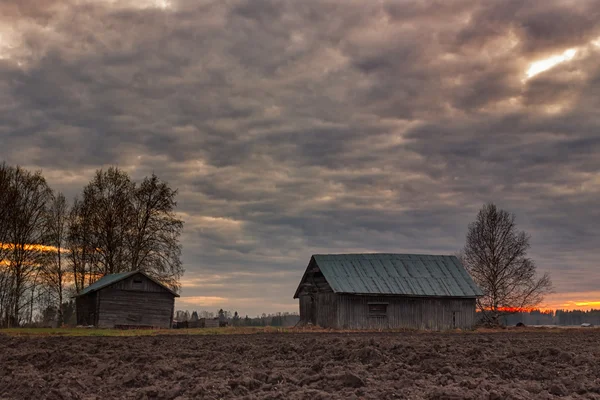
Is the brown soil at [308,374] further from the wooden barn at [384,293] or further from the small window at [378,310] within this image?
the small window at [378,310]

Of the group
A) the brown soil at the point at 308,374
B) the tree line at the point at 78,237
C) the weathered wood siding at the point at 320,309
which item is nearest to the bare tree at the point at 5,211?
the tree line at the point at 78,237

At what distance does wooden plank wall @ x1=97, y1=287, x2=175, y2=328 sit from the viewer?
48.8 m

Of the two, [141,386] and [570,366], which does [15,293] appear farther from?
[570,366]

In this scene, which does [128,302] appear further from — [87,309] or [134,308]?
[87,309]

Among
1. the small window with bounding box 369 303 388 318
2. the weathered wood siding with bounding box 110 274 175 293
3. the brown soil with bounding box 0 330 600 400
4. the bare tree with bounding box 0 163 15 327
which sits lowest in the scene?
the brown soil with bounding box 0 330 600 400

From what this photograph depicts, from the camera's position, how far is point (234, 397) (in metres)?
11.2

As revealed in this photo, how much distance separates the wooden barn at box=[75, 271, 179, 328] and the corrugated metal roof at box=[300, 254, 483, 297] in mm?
12848

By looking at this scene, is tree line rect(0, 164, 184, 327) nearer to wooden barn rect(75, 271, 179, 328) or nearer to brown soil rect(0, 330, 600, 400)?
wooden barn rect(75, 271, 179, 328)

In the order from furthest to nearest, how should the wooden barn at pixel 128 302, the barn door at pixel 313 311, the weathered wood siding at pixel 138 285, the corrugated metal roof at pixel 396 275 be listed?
the barn door at pixel 313 311, the weathered wood siding at pixel 138 285, the wooden barn at pixel 128 302, the corrugated metal roof at pixel 396 275

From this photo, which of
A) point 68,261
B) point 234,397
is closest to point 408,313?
point 68,261

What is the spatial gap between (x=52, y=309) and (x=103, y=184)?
48.2 feet

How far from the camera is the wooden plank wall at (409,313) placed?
47.2m

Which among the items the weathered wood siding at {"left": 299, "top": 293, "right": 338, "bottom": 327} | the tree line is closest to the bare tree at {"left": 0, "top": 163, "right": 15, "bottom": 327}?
the tree line

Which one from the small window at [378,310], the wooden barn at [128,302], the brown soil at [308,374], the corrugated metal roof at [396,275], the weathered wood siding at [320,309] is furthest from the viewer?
the wooden barn at [128,302]
